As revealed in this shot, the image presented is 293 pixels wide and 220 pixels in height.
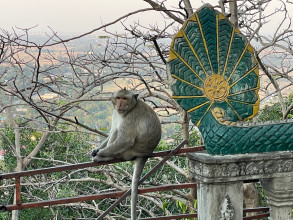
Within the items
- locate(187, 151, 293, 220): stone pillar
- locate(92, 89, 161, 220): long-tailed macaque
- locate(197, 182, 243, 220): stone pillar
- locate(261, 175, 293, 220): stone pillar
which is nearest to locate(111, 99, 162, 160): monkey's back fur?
locate(92, 89, 161, 220): long-tailed macaque

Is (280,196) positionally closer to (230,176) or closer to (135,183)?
(230,176)

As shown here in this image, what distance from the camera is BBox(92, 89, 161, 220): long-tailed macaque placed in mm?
3020

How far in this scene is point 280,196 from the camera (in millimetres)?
2797

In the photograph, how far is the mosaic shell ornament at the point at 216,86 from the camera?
2.67 meters

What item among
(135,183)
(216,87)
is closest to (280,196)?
(216,87)

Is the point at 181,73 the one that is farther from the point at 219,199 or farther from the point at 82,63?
the point at 82,63

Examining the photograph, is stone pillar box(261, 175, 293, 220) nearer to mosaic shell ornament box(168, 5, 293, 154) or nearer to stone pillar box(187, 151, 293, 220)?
stone pillar box(187, 151, 293, 220)

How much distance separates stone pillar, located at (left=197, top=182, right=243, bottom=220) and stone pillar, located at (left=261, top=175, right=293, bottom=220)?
0.80 feet

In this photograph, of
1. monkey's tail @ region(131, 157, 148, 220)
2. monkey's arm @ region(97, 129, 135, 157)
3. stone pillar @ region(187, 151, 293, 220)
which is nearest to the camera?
stone pillar @ region(187, 151, 293, 220)

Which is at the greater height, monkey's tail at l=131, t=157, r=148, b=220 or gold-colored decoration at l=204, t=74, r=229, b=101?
gold-colored decoration at l=204, t=74, r=229, b=101

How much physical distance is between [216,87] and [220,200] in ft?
2.36

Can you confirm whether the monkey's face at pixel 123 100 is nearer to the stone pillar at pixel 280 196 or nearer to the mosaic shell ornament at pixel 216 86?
the mosaic shell ornament at pixel 216 86

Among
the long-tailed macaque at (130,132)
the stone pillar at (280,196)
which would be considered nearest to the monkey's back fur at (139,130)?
the long-tailed macaque at (130,132)

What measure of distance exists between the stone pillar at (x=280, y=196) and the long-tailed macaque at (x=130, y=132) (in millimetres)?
851
